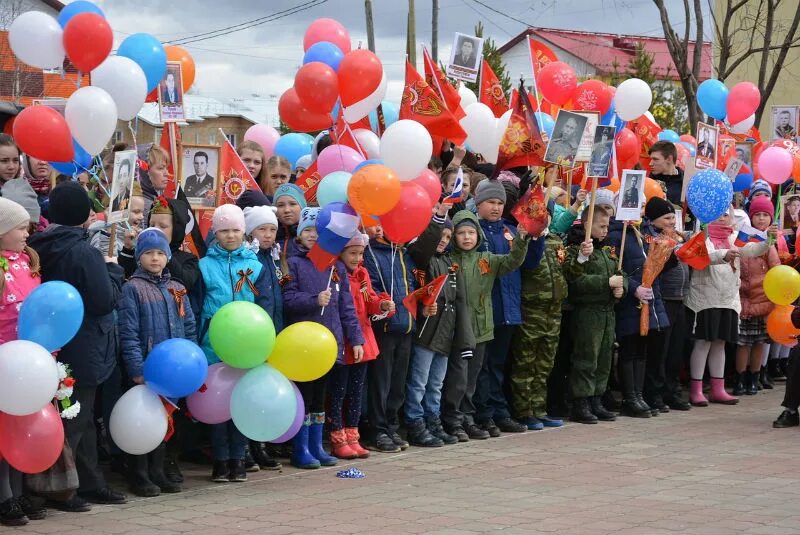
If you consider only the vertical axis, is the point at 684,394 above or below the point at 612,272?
below

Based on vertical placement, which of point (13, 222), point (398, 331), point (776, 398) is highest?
→ point (13, 222)

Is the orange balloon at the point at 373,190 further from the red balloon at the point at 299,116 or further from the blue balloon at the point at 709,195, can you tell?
the blue balloon at the point at 709,195

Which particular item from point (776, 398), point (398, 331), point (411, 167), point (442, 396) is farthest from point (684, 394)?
point (411, 167)

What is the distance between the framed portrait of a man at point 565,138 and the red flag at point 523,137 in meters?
0.44

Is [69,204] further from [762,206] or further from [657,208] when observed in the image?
[762,206]

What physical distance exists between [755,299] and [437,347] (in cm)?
475

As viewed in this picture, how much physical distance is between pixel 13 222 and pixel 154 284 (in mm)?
1210

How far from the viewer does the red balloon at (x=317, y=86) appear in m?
8.77

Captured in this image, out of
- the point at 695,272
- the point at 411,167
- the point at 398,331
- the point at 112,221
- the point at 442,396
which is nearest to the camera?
the point at 112,221

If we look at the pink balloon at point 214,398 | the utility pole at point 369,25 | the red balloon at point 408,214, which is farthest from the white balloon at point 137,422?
the utility pole at point 369,25

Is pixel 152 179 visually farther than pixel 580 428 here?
No

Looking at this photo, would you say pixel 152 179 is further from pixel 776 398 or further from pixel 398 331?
pixel 776 398

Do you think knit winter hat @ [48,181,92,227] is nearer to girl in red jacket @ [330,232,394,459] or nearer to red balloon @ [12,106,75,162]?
red balloon @ [12,106,75,162]

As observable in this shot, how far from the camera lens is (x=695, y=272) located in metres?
12.0
